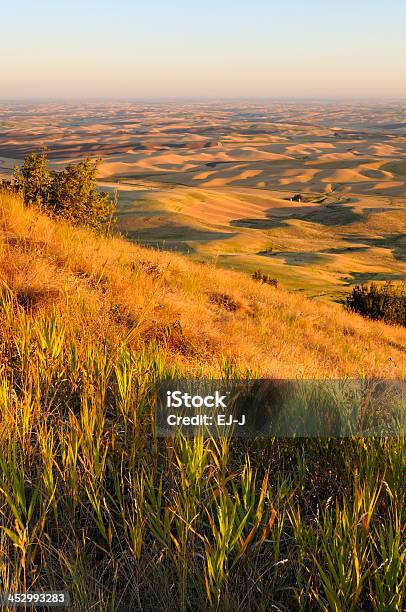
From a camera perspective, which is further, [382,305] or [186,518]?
[382,305]

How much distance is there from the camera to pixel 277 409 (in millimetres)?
→ 3182

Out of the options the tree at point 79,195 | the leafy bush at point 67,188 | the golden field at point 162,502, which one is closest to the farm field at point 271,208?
the tree at point 79,195

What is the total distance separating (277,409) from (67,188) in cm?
2007

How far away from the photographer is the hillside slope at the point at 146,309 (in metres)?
4.65

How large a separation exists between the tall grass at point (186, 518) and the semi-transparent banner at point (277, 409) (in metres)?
0.09

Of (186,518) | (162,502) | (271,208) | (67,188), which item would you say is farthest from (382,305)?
(271,208)

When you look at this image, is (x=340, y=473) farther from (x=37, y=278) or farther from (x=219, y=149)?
(x=219, y=149)

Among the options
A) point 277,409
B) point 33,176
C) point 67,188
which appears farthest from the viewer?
point 67,188

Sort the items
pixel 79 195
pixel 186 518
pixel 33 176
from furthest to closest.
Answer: pixel 79 195
pixel 33 176
pixel 186 518

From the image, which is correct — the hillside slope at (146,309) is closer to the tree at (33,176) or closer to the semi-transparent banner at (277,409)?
the semi-transparent banner at (277,409)

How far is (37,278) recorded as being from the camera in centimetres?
526

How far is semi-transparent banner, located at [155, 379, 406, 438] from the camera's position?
282 cm

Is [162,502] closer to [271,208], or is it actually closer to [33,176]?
[33,176]

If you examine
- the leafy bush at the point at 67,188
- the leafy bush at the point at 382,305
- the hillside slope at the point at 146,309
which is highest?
the leafy bush at the point at 67,188
